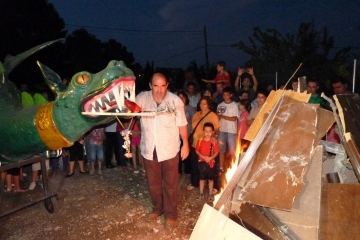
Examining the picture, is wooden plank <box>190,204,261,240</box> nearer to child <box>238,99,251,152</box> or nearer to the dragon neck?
the dragon neck

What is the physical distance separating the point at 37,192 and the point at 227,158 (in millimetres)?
3193

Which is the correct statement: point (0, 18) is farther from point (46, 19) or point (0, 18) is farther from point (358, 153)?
point (358, 153)

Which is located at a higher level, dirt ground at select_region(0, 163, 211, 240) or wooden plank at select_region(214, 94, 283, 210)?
wooden plank at select_region(214, 94, 283, 210)

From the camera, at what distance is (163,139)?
13.9ft

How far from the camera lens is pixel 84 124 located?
2973 millimetres

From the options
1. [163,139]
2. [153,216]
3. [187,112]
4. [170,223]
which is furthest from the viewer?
[187,112]

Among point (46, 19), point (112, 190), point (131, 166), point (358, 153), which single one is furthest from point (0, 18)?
point (358, 153)

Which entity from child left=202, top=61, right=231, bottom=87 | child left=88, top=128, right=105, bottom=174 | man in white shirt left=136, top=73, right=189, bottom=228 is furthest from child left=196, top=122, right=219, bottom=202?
child left=88, top=128, right=105, bottom=174

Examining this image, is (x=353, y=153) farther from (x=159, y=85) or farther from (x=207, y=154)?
(x=207, y=154)

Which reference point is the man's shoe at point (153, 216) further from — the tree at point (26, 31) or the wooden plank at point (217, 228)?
the tree at point (26, 31)

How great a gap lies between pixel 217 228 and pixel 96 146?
5285 millimetres

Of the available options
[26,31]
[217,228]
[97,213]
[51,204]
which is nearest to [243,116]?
[97,213]

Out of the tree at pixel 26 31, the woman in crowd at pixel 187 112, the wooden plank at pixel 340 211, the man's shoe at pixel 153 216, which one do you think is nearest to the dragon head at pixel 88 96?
the wooden plank at pixel 340 211

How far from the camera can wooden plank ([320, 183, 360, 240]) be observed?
6.66 feet
